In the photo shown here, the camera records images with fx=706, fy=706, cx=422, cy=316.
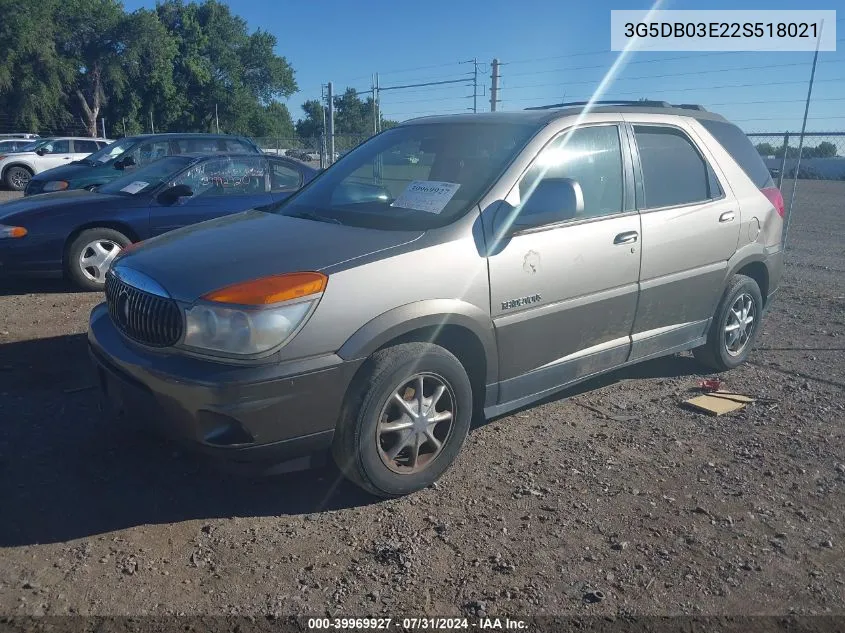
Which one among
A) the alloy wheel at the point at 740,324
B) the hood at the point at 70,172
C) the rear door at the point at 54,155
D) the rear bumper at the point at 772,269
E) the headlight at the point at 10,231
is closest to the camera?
the alloy wheel at the point at 740,324

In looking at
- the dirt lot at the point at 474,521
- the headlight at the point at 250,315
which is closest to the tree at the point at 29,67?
the dirt lot at the point at 474,521

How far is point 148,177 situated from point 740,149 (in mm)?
6139

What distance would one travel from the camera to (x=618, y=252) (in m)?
4.09

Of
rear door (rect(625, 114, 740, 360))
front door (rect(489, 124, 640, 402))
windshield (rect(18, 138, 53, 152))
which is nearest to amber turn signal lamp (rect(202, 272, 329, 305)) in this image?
front door (rect(489, 124, 640, 402))

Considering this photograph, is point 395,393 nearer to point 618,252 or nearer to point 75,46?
point 618,252

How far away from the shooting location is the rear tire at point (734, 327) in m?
5.06

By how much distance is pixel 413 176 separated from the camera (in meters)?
4.22

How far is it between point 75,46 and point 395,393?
2078 inches

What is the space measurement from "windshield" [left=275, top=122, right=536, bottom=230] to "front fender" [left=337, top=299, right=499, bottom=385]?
1.49 ft

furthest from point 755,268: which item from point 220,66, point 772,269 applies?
point 220,66

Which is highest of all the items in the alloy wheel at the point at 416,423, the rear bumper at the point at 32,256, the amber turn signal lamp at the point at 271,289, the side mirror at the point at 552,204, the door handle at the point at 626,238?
the side mirror at the point at 552,204

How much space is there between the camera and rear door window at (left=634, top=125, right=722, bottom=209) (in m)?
4.40

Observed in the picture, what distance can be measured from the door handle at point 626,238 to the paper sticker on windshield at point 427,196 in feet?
3.32

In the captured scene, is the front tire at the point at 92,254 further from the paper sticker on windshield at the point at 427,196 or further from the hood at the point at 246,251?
the paper sticker on windshield at the point at 427,196
